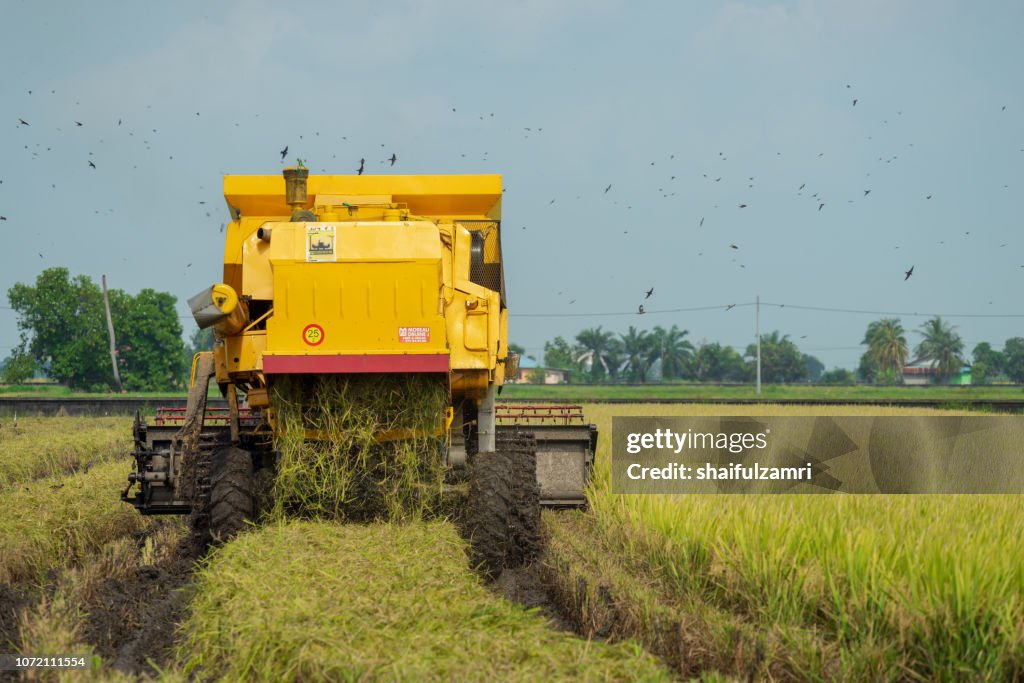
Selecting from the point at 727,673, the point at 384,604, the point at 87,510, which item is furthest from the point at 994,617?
the point at 87,510

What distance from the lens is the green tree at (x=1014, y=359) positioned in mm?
141000

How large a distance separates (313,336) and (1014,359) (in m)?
151

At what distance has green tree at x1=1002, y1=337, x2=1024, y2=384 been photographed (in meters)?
141

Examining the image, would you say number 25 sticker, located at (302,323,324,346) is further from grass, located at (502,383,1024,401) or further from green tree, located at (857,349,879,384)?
green tree, located at (857,349,879,384)

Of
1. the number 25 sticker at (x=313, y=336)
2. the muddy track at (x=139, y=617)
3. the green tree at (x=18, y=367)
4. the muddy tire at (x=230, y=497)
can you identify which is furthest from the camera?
the green tree at (x=18, y=367)

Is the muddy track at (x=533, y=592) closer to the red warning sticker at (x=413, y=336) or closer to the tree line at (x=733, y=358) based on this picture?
the red warning sticker at (x=413, y=336)

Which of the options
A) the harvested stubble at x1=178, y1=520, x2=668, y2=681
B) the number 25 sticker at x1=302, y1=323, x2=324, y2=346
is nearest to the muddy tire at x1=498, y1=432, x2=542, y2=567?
the harvested stubble at x1=178, y1=520, x2=668, y2=681

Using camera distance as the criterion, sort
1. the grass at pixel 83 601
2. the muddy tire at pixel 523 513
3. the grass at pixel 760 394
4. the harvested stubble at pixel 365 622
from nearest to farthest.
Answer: the harvested stubble at pixel 365 622, the grass at pixel 83 601, the muddy tire at pixel 523 513, the grass at pixel 760 394

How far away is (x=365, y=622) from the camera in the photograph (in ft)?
20.2

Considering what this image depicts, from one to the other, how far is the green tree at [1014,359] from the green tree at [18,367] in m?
117

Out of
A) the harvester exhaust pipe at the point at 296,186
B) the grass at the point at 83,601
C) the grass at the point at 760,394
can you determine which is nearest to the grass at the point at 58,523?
the grass at the point at 83,601

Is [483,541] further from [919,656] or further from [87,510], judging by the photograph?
[87,510]

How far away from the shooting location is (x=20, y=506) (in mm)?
10961

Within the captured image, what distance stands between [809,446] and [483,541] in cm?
886
